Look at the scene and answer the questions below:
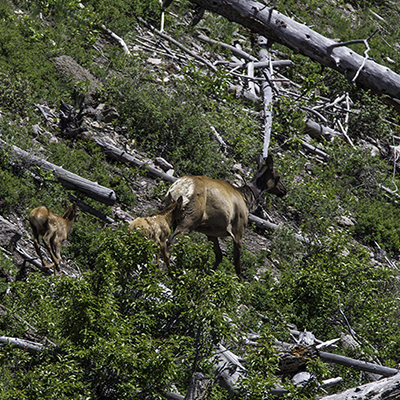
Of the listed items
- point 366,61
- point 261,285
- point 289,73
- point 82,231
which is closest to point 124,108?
point 82,231

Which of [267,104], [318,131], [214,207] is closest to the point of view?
[214,207]

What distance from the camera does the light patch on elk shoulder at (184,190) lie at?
888 centimetres

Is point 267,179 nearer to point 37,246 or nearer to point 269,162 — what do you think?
point 269,162

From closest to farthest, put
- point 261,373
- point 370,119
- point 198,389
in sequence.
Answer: point 198,389 < point 261,373 < point 370,119

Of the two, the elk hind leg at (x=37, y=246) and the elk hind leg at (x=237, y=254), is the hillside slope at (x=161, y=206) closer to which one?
the elk hind leg at (x=37, y=246)

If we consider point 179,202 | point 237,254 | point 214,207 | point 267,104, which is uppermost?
point 267,104

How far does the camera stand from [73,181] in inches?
385

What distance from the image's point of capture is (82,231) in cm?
912

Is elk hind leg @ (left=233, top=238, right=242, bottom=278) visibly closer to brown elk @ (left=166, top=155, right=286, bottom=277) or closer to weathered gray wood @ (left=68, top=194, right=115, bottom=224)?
brown elk @ (left=166, top=155, right=286, bottom=277)

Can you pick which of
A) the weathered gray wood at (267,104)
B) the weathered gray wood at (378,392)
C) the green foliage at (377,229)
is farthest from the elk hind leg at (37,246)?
the green foliage at (377,229)

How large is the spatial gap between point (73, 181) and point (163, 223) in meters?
2.54

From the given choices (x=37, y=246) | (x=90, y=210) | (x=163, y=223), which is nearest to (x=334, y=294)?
(x=163, y=223)

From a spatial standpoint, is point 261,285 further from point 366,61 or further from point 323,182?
point 323,182

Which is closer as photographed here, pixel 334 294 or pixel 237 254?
pixel 334 294
